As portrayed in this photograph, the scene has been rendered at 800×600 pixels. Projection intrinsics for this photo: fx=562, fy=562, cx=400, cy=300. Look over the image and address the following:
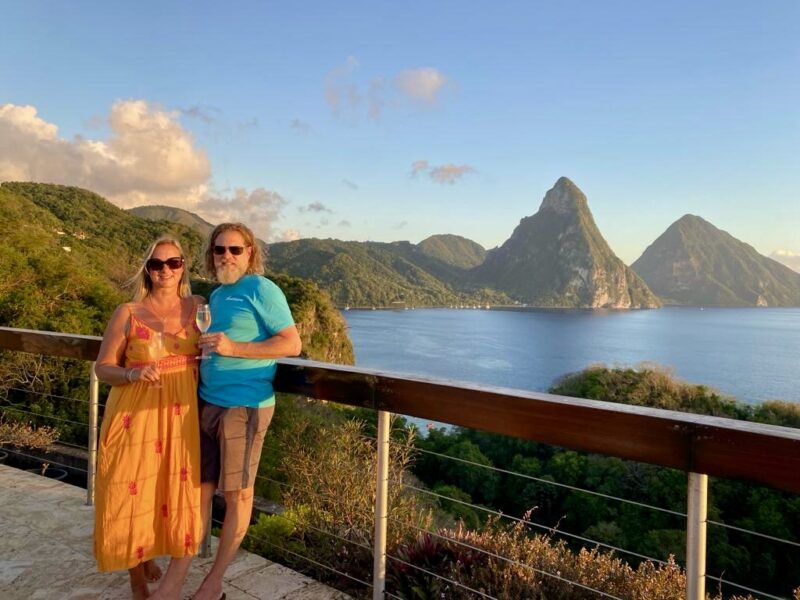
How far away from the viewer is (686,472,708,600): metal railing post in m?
1.41

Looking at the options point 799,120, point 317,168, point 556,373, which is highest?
point 799,120

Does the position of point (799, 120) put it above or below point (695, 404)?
above

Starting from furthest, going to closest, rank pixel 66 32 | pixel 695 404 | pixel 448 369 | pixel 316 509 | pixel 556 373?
pixel 556 373 < pixel 448 369 < pixel 695 404 < pixel 66 32 < pixel 316 509

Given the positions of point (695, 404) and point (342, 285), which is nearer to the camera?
point (695, 404)

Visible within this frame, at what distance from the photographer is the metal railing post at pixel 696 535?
141cm

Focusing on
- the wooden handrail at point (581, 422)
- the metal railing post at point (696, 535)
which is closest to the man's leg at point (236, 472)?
the wooden handrail at point (581, 422)

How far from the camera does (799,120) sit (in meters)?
48.7

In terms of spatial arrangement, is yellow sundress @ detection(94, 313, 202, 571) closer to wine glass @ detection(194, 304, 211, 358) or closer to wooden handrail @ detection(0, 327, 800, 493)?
wine glass @ detection(194, 304, 211, 358)

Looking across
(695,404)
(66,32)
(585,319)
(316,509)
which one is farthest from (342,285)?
(316,509)

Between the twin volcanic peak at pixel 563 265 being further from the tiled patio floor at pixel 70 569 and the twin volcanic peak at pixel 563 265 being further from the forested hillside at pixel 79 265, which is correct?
the tiled patio floor at pixel 70 569

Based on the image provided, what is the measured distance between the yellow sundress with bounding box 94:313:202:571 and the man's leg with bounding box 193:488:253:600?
99mm

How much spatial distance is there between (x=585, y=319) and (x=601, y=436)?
473ft

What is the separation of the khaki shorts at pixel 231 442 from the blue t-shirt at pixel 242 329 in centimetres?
4

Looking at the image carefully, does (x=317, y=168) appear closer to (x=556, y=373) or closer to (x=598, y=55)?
(x=598, y=55)
